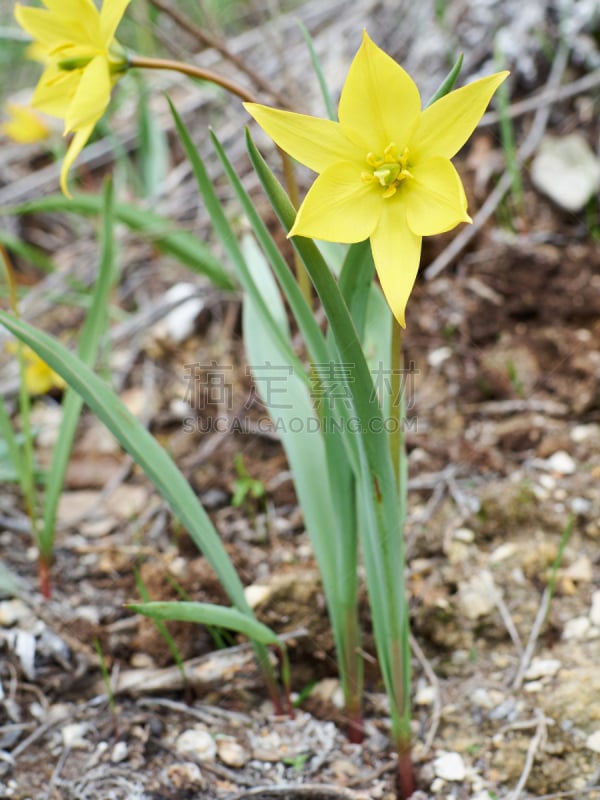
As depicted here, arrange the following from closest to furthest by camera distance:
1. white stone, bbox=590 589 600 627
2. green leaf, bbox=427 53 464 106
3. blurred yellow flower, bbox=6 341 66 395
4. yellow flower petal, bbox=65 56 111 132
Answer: green leaf, bbox=427 53 464 106 < yellow flower petal, bbox=65 56 111 132 < white stone, bbox=590 589 600 627 < blurred yellow flower, bbox=6 341 66 395

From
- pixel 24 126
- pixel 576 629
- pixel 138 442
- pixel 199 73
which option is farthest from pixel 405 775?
pixel 24 126

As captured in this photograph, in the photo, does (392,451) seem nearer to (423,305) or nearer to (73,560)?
(73,560)

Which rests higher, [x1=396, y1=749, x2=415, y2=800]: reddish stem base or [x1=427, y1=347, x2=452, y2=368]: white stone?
[x1=427, y1=347, x2=452, y2=368]: white stone

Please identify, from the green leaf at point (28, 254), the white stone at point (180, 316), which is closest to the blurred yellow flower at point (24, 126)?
the green leaf at point (28, 254)

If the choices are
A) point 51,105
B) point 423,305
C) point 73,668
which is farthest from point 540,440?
point 51,105

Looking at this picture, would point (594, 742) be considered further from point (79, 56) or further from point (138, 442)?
point (79, 56)

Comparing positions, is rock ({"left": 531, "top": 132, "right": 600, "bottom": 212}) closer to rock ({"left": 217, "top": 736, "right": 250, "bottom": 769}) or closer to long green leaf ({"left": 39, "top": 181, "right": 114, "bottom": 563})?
long green leaf ({"left": 39, "top": 181, "right": 114, "bottom": 563})

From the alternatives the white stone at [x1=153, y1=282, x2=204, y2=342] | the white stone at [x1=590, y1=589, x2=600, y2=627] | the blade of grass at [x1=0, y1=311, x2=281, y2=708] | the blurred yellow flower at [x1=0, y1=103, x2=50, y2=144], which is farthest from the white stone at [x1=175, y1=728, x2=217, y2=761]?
the blurred yellow flower at [x1=0, y1=103, x2=50, y2=144]

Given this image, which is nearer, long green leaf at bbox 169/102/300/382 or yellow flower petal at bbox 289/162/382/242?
yellow flower petal at bbox 289/162/382/242
